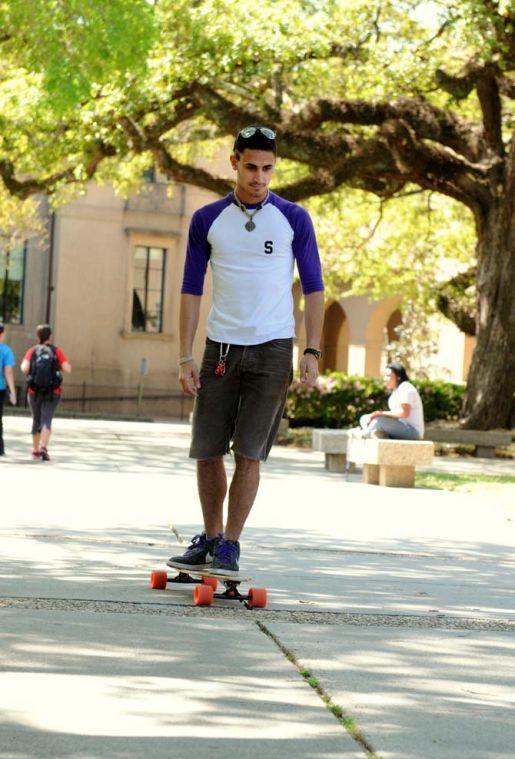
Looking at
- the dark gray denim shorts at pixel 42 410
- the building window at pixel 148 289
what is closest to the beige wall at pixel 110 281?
the building window at pixel 148 289

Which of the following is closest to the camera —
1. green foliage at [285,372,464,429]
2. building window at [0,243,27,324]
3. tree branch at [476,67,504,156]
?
tree branch at [476,67,504,156]

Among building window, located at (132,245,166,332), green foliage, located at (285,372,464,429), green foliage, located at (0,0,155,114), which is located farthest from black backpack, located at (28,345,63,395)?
building window, located at (132,245,166,332)

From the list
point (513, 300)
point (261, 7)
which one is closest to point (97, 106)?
point (261, 7)

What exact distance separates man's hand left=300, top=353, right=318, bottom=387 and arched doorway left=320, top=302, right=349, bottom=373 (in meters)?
41.7

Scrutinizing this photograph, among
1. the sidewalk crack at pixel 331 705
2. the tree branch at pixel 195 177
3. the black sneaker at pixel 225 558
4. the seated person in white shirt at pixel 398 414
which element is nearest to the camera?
the sidewalk crack at pixel 331 705

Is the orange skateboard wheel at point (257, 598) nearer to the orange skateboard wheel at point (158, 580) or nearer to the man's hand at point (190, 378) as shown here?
the orange skateboard wheel at point (158, 580)

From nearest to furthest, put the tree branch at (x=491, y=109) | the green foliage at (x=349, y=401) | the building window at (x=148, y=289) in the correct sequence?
the tree branch at (x=491, y=109) < the green foliage at (x=349, y=401) < the building window at (x=148, y=289)

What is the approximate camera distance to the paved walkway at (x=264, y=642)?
388 centimetres

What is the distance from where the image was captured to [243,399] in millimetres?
6371

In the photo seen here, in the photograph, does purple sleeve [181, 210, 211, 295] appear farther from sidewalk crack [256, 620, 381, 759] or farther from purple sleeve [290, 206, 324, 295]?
sidewalk crack [256, 620, 381, 759]

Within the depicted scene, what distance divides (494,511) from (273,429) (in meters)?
6.32

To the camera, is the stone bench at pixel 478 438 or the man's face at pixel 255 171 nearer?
the man's face at pixel 255 171

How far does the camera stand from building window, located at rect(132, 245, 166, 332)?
41.8m

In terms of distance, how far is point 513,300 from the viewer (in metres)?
22.8
